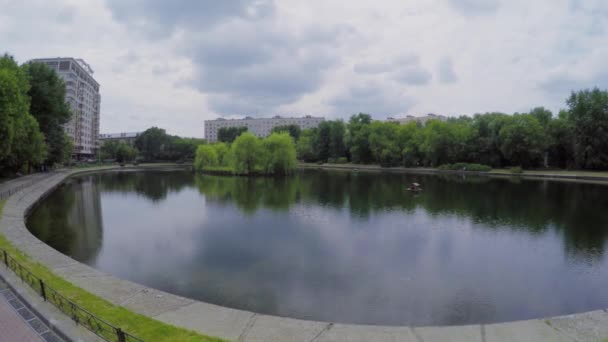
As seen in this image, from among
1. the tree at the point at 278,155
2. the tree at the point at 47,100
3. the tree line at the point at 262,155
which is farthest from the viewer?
the tree line at the point at 262,155

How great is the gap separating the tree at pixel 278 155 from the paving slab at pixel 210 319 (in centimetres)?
5699

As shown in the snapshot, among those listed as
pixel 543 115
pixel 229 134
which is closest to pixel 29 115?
pixel 229 134

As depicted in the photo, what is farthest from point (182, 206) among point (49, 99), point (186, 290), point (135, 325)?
point (49, 99)

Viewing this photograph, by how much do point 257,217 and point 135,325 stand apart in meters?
18.1

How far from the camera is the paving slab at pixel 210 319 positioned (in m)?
7.73

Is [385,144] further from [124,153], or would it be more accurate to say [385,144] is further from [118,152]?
[118,152]

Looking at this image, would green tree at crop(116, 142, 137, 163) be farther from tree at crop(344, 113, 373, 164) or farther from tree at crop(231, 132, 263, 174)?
tree at crop(344, 113, 373, 164)

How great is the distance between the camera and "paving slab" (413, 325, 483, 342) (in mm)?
7629

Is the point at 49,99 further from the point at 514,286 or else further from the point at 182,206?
the point at 514,286

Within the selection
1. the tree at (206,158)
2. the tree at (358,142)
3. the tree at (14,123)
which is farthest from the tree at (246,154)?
the tree at (358,142)

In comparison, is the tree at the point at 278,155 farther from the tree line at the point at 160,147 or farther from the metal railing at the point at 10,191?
the tree line at the point at 160,147

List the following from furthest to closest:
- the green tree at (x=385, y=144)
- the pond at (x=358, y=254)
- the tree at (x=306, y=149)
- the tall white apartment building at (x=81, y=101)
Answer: the tree at (x=306, y=149), the green tree at (x=385, y=144), the tall white apartment building at (x=81, y=101), the pond at (x=358, y=254)

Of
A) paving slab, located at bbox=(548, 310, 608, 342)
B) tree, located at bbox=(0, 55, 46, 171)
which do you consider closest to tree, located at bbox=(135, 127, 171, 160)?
tree, located at bbox=(0, 55, 46, 171)

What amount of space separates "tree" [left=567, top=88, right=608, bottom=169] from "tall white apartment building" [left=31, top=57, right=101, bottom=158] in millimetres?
111082
